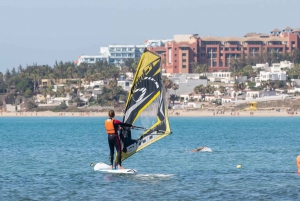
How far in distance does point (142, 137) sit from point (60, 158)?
13060 mm

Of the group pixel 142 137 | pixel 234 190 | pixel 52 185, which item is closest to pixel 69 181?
pixel 52 185

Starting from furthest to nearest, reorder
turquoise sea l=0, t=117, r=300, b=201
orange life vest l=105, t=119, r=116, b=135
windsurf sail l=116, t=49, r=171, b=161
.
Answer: windsurf sail l=116, t=49, r=171, b=161 → orange life vest l=105, t=119, r=116, b=135 → turquoise sea l=0, t=117, r=300, b=201

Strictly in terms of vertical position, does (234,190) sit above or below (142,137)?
below

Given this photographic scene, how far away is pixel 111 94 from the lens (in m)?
170

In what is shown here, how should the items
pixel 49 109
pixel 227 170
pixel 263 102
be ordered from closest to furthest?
pixel 227 170
pixel 263 102
pixel 49 109

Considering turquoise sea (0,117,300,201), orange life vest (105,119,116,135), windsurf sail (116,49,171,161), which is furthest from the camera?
windsurf sail (116,49,171,161)

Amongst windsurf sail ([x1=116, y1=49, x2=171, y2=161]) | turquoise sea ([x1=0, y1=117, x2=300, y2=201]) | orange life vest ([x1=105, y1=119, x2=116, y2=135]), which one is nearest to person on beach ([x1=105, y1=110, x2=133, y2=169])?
orange life vest ([x1=105, y1=119, x2=116, y2=135])

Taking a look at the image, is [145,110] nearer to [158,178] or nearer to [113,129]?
[113,129]

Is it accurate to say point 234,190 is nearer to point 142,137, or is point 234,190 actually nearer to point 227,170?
point 142,137

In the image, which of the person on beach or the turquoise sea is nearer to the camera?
the turquoise sea

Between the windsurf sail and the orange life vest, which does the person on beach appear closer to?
the orange life vest

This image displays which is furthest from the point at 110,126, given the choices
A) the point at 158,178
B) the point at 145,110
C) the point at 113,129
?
the point at 158,178

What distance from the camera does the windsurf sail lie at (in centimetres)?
2567

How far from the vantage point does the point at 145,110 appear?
1019 inches
